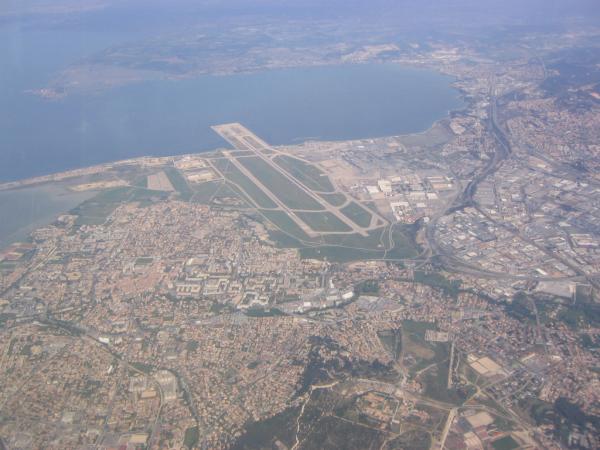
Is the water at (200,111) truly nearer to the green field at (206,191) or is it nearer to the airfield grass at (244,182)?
the airfield grass at (244,182)

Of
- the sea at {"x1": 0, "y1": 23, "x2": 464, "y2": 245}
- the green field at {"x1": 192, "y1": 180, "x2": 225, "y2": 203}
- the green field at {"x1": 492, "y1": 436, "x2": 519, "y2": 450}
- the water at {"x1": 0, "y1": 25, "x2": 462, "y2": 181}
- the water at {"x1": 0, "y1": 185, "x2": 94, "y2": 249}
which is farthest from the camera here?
the water at {"x1": 0, "y1": 25, "x2": 462, "y2": 181}

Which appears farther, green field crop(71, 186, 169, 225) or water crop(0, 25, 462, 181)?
water crop(0, 25, 462, 181)

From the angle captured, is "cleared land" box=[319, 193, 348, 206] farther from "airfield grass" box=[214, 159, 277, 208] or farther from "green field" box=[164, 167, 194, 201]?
"green field" box=[164, 167, 194, 201]

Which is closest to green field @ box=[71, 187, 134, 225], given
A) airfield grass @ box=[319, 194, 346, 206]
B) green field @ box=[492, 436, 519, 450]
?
airfield grass @ box=[319, 194, 346, 206]

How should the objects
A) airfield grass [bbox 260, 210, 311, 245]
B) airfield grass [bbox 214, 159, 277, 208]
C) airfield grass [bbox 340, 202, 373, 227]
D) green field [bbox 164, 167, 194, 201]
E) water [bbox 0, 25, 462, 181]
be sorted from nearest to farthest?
airfield grass [bbox 260, 210, 311, 245] → airfield grass [bbox 340, 202, 373, 227] → airfield grass [bbox 214, 159, 277, 208] → green field [bbox 164, 167, 194, 201] → water [bbox 0, 25, 462, 181]

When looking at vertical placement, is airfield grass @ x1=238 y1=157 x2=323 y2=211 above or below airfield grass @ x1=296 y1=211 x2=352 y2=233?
above

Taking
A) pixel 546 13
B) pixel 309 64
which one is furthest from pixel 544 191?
pixel 546 13

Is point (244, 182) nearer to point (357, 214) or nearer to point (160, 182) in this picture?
point (160, 182)

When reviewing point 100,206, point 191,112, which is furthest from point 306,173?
point 191,112
